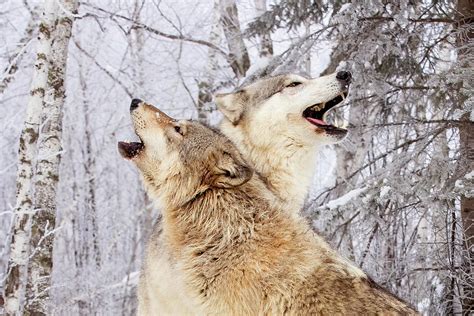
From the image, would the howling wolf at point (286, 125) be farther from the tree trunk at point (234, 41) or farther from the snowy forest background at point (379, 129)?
the tree trunk at point (234, 41)

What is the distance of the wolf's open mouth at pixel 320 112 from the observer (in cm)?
538

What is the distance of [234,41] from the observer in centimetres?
1460

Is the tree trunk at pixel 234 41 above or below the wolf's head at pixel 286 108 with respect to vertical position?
above

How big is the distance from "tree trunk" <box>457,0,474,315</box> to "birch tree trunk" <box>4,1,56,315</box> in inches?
198

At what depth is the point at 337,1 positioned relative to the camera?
8.80m

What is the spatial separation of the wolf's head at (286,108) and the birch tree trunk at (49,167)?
334 cm

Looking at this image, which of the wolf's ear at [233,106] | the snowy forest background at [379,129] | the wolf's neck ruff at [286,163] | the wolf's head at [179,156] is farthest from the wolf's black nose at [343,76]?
the wolf's head at [179,156]

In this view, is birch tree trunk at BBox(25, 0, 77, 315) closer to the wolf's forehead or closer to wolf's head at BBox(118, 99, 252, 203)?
the wolf's forehead

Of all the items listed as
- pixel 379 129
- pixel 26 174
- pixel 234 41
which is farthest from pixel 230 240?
pixel 234 41

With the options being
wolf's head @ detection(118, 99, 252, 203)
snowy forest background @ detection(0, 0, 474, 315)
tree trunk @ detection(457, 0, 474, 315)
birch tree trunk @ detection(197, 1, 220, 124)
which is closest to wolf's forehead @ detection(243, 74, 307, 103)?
snowy forest background @ detection(0, 0, 474, 315)

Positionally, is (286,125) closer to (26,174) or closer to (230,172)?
(230,172)

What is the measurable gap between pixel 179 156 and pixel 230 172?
409 millimetres

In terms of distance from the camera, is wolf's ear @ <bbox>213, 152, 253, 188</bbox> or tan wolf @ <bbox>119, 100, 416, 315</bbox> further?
wolf's ear @ <bbox>213, 152, 253, 188</bbox>

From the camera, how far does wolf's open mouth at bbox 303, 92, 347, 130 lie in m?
5.38
